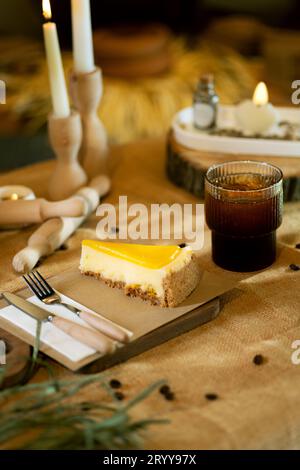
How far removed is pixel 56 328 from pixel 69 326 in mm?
32

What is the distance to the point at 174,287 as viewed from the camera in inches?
45.3

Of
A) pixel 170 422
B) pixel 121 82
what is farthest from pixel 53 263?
pixel 121 82

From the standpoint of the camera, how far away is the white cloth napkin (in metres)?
1.05

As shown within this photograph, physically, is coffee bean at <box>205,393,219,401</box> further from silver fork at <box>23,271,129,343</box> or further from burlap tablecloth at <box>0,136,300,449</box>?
silver fork at <box>23,271,129,343</box>

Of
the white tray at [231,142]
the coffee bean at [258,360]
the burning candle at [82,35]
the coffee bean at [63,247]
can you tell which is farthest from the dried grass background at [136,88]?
the coffee bean at [258,360]

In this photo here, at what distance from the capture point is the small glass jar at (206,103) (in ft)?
5.74

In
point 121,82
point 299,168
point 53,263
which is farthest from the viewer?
point 121,82

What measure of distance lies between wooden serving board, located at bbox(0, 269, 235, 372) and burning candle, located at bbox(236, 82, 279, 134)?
623mm

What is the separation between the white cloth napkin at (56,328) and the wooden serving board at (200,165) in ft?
1.94

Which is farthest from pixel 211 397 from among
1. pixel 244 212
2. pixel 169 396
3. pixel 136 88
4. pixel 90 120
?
pixel 136 88

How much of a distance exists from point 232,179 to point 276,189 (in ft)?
0.38

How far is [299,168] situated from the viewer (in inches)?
63.9

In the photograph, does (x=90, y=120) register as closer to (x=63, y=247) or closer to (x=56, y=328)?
(x=63, y=247)

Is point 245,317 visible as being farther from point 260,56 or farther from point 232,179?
point 260,56
